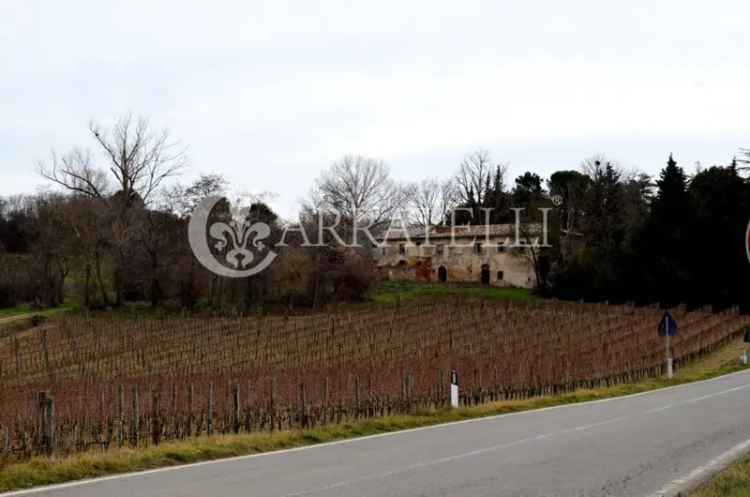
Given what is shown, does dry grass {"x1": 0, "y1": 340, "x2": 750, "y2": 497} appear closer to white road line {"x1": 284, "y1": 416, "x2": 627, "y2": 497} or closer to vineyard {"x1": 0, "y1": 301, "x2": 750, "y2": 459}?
vineyard {"x1": 0, "y1": 301, "x2": 750, "y2": 459}

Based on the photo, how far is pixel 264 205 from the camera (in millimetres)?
69500

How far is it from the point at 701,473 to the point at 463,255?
245 feet

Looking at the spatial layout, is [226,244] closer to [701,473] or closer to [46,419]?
[46,419]

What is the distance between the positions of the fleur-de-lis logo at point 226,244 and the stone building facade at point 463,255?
2502 cm

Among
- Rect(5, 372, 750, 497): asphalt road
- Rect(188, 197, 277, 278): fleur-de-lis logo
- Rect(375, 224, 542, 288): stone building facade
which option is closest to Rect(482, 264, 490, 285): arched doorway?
Rect(375, 224, 542, 288): stone building facade

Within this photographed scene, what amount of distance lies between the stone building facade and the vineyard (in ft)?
59.7

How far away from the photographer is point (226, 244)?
6281 cm

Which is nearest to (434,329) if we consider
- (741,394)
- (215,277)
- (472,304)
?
(472,304)

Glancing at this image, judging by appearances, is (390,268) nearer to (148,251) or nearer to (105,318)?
(148,251)

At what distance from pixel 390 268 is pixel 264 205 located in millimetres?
22753

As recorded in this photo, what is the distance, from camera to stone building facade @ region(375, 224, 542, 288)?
269 feet

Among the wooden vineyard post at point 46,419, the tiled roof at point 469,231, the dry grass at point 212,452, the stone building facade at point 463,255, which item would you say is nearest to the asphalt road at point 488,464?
the dry grass at point 212,452

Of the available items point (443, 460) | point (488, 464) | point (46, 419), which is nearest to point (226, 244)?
point (46, 419)

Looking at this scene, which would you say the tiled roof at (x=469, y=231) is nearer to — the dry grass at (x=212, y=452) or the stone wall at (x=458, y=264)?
the stone wall at (x=458, y=264)
